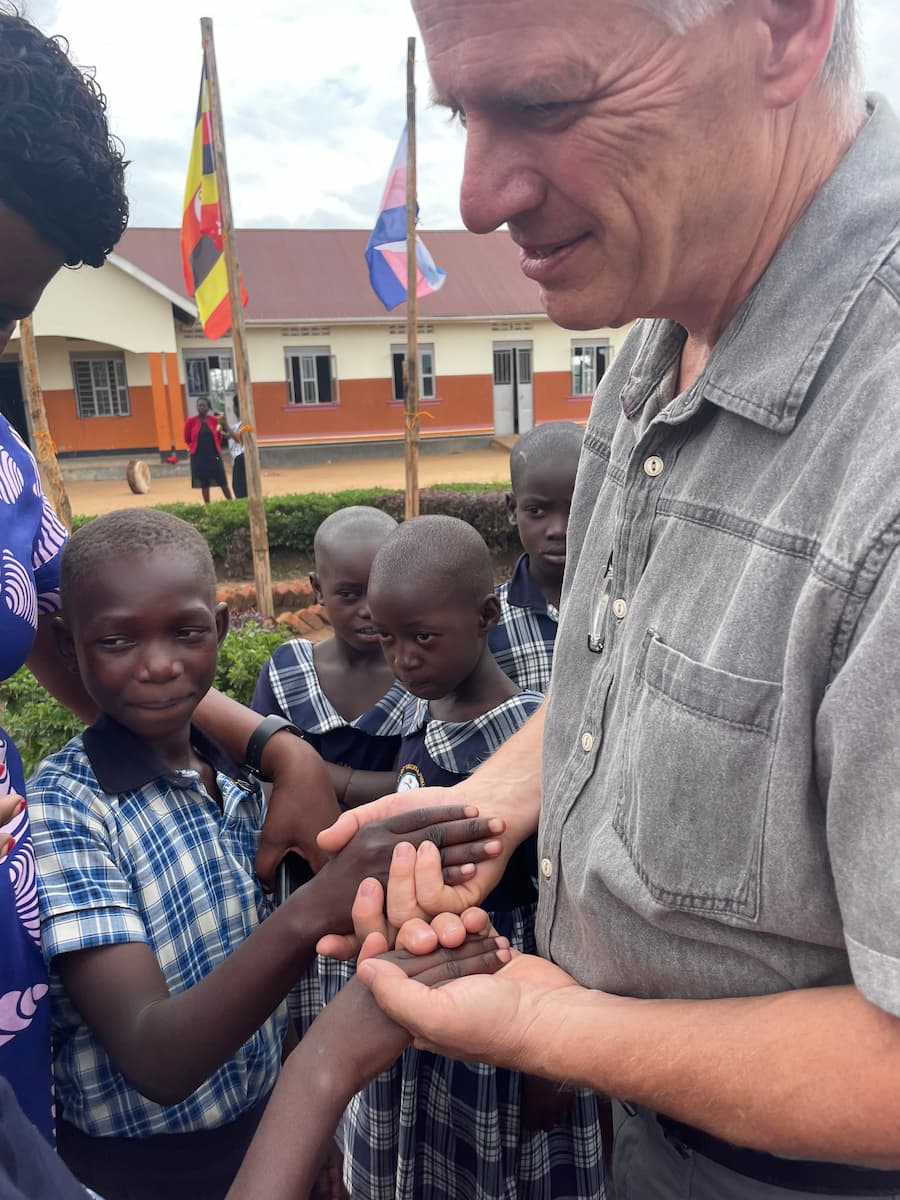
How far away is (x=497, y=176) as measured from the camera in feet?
3.94

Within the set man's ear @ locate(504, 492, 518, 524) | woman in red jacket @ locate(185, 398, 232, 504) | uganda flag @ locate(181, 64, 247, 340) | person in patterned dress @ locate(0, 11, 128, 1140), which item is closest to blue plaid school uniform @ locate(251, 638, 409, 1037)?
man's ear @ locate(504, 492, 518, 524)

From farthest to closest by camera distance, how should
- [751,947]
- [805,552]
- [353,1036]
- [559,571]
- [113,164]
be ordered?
[559,571] < [113,164] < [353,1036] < [751,947] < [805,552]

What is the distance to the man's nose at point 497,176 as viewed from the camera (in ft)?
3.88

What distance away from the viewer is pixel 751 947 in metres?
1.13

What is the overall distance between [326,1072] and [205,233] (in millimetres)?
6509

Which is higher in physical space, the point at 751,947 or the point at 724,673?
the point at 724,673

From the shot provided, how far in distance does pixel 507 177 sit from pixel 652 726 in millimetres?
752

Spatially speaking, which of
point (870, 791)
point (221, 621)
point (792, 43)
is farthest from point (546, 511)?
point (870, 791)

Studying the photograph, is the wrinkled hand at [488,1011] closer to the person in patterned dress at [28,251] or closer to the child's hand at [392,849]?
the child's hand at [392,849]

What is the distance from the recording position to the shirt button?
1307mm

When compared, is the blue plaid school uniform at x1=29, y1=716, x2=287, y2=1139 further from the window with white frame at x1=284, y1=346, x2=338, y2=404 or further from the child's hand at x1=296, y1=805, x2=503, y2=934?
the window with white frame at x1=284, y1=346, x2=338, y2=404

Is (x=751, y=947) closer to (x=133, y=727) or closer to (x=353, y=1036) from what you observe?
(x=353, y=1036)

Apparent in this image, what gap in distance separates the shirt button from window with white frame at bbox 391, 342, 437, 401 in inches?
911

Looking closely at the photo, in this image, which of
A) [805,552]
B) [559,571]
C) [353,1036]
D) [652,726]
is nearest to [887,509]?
[805,552]
